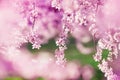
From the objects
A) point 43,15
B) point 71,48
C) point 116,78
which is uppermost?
point 43,15

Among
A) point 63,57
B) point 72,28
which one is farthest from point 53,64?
point 72,28

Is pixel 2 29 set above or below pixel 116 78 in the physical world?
above

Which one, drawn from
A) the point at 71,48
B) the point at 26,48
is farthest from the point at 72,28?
the point at 26,48

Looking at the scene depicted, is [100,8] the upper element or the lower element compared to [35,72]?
upper

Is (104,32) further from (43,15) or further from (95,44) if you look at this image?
(43,15)

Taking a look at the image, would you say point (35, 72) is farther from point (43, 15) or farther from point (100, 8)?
point (100, 8)

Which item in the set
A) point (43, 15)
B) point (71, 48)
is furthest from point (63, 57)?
point (43, 15)

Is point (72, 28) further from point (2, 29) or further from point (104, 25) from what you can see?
point (2, 29)
